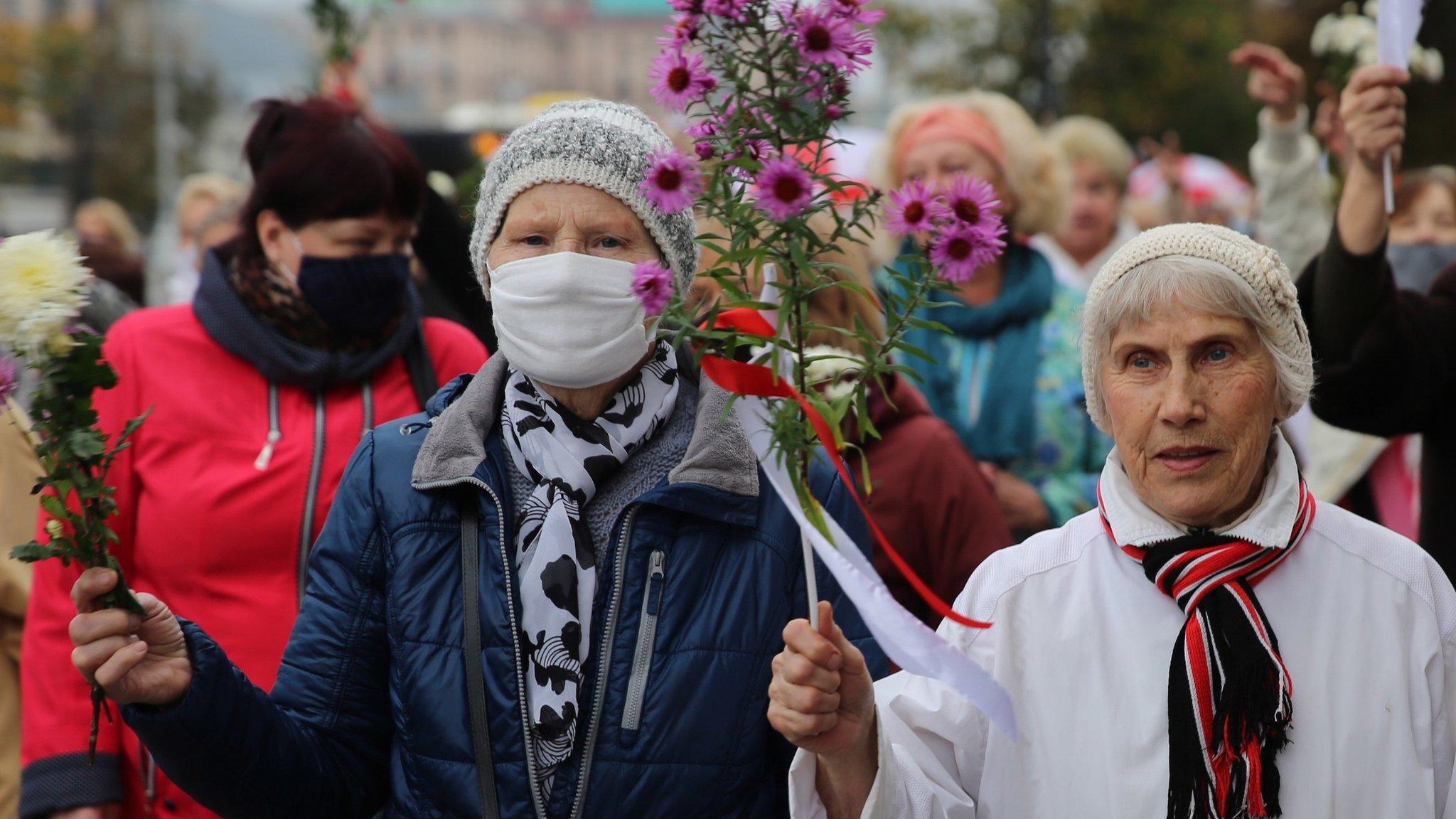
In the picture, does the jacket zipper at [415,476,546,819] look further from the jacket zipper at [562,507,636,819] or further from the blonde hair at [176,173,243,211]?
the blonde hair at [176,173,243,211]

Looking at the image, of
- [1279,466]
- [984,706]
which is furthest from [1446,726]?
[984,706]

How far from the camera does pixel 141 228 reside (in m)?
42.8

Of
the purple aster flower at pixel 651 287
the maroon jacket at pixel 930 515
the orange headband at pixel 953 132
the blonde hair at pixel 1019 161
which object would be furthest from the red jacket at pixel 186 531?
the blonde hair at pixel 1019 161

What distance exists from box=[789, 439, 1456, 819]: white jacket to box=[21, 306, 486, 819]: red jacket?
1.59 m

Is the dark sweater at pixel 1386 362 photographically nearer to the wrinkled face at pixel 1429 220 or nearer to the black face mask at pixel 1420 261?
the black face mask at pixel 1420 261

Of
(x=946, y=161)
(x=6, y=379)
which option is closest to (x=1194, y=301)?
(x=6, y=379)

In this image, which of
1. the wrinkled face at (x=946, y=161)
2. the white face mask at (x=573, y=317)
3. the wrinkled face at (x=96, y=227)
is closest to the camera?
the white face mask at (x=573, y=317)

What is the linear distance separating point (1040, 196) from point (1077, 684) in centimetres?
352

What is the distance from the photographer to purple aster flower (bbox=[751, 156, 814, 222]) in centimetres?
223

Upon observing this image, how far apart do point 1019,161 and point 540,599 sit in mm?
3542

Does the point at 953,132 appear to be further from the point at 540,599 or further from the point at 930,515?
the point at 540,599

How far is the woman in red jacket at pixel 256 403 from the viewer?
3584mm

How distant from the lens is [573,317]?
283 centimetres

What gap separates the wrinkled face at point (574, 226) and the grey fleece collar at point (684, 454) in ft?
0.91
